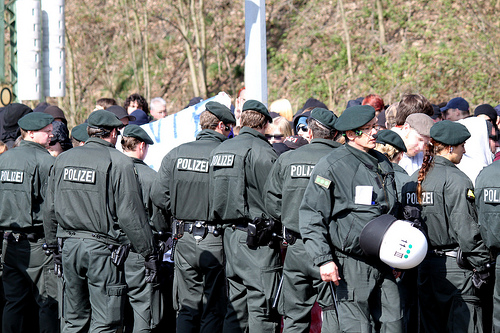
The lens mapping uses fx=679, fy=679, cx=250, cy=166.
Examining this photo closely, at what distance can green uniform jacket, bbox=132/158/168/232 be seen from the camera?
22.9 feet

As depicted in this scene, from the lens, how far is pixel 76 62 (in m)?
23.7

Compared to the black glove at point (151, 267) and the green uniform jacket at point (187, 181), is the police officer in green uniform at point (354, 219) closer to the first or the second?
the black glove at point (151, 267)

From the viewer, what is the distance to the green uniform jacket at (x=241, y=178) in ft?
20.7

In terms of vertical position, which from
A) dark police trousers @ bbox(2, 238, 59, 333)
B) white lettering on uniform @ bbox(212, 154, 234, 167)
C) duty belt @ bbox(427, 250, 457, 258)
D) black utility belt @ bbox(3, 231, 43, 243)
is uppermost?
white lettering on uniform @ bbox(212, 154, 234, 167)

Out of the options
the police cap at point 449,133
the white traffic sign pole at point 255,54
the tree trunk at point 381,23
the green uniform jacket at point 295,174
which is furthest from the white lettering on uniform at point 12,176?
the tree trunk at point 381,23

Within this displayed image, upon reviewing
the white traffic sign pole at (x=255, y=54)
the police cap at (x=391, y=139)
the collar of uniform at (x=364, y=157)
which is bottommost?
the collar of uniform at (x=364, y=157)

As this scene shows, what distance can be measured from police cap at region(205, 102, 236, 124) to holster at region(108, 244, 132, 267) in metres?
1.70

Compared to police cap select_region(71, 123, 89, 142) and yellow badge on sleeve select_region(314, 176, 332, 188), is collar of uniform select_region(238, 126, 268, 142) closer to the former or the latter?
yellow badge on sleeve select_region(314, 176, 332, 188)

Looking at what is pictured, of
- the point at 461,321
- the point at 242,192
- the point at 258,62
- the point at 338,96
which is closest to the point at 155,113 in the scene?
the point at 258,62

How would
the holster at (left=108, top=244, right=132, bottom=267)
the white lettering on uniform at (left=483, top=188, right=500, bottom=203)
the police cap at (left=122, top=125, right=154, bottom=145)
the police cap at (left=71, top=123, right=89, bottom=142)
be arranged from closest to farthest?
the white lettering on uniform at (left=483, top=188, right=500, bottom=203) → the holster at (left=108, top=244, right=132, bottom=267) → the police cap at (left=122, top=125, right=154, bottom=145) → the police cap at (left=71, top=123, right=89, bottom=142)

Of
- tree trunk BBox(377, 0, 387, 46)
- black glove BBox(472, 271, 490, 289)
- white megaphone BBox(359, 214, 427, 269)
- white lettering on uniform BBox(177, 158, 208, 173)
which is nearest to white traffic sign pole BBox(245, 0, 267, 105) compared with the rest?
white lettering on uniform BBox(177, 158, 208, 173)

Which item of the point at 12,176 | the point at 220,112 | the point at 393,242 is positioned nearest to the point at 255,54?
the point at 220,112

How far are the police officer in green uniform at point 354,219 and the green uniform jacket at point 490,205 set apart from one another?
89cm

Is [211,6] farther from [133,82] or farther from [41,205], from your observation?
[41,205]
